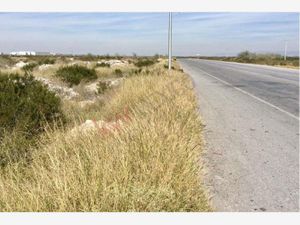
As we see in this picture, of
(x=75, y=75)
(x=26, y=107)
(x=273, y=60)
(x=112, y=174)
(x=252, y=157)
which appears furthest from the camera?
(x=273, y=60)

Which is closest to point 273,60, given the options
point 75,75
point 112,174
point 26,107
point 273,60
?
point 273,60

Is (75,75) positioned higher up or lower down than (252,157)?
lower down

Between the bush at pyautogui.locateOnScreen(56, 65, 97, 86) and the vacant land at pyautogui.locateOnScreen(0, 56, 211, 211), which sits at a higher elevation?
the vacant land at pyautogui.locateOnScreen(0, 56, 211, 211)

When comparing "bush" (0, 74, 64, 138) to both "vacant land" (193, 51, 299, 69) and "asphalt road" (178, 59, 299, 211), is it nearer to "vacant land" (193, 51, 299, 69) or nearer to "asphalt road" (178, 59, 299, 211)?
"asphalt road" (178, 59, 299, 211)

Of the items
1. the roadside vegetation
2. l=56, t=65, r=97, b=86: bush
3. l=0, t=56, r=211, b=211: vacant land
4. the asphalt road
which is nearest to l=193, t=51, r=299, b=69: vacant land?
the roadside vegetation

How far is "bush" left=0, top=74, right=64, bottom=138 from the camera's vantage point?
25.1 feet

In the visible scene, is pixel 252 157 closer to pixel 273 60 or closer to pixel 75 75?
pixel 75 75

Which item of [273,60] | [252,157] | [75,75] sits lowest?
[273,60]

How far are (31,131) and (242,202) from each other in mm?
4723

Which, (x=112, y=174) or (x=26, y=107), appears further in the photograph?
(x=26, y=107)

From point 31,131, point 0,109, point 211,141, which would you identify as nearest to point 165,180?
point 211,141

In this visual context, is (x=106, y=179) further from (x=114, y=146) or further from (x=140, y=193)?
(x=114, y=146)

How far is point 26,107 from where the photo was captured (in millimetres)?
8219

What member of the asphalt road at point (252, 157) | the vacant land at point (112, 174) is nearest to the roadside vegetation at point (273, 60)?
the asphalt road at point (252, 157)
